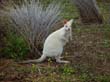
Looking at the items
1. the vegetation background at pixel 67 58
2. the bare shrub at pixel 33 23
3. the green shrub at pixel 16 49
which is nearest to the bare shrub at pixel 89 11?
the vegetation background at pixel 67 58

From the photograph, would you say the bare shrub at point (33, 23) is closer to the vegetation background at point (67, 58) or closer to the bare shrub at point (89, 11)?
the vegetation background at point (67, 58)

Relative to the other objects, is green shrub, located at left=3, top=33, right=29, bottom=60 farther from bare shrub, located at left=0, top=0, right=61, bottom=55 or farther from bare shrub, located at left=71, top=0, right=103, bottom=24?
bare shrub, located at left=71, top=0, right=103, bottom=24

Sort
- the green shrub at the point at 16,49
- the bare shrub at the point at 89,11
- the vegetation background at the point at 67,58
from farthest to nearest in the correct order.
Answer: the bare shrub at the point at 89,11, the green shrub at the point at 16,49, the vegetation background at the point at 67,58

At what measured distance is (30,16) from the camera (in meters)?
8.05

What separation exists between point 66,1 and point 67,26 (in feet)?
19.6

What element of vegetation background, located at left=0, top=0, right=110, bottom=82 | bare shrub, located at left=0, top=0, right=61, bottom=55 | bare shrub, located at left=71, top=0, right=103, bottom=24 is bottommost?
vegetation background, located at left=0, top=0, right=110, bottom=82

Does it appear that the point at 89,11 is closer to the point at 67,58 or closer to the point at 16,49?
the point at 67,58

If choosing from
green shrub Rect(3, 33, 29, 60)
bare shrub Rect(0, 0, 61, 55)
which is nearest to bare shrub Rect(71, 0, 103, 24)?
bare shrub Rect(0, 0, 61, 55)

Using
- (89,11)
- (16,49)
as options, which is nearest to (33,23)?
(16,49)

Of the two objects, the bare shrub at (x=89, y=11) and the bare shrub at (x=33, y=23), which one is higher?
the bare shrub at (x=89, y=11)

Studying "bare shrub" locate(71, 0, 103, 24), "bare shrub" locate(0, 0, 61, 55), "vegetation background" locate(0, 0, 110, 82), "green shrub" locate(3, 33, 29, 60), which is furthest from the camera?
"bare shrub" locate(71, 0, 103, 24)

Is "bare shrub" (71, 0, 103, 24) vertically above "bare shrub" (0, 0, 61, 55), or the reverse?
"bare shrub" (71, 0, 103, 24)

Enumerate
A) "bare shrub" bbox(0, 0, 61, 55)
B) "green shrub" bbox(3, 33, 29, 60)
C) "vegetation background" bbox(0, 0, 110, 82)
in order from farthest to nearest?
1. "bare shrub" bbox(0, 0, 61, 55)
2. "green shrub" bbox(3, 33, 29, 60)
3. "vegetation background" bbox(0, 0, 110, 82)

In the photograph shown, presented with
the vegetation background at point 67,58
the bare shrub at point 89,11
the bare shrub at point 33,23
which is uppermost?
the bare shrub at point 89,11
